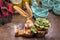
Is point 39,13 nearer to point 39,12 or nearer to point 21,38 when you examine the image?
point 39,12

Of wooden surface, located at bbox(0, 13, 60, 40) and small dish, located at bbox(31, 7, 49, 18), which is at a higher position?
small dish, located at bbox(31, 7, 49, 18)

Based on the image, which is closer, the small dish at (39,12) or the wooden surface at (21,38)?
the wooden surface at (21,38)

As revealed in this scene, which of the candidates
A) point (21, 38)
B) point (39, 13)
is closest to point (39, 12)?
point (39, 13)

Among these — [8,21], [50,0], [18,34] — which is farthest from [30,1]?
[18,34]

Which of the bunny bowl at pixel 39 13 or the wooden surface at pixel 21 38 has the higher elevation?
the bunny bowl at pixel 39 13

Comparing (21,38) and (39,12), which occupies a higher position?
(39,12)

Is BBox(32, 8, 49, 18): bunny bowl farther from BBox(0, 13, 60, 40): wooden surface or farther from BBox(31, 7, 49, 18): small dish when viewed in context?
BBox(0, 13, 60, 40): wooden surface

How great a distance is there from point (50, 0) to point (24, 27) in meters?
0.76

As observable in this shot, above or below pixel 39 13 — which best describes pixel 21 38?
below

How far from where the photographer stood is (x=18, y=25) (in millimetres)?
2088

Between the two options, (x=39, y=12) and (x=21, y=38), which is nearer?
(x=21, y=38)

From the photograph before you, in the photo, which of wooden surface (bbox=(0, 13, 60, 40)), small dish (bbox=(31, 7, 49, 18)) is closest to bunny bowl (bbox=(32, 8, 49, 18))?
small dish (bbox=(31, 7, 49, 18))

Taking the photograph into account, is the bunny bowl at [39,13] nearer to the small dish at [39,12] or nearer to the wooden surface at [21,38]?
the small dish at [39,12]

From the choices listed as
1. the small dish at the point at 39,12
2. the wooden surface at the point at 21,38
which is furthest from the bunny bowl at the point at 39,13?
the wooden surface at the point at 21,38
